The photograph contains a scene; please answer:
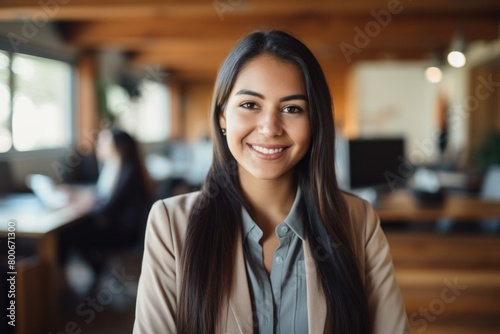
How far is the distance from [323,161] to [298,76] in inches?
9.8

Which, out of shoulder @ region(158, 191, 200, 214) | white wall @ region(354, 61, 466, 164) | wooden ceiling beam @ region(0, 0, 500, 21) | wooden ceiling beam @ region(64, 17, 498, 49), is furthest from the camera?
white wall @ region(354, 61, 466, 164)

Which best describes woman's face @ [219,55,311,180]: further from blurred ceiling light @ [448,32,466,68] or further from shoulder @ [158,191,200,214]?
blurred ceiling light @ [448,32,466,68]

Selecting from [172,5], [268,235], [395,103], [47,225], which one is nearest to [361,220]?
[268,235]

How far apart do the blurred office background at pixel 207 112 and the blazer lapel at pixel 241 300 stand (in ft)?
2.55

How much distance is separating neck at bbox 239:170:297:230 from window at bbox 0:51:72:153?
16.4 feet

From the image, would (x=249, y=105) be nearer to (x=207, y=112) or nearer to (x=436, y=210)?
(x=207, y=112)

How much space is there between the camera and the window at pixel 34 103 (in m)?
5.66

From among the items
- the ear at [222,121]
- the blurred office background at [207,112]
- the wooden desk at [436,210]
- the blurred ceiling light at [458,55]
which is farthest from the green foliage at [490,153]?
the ear at [222,121]

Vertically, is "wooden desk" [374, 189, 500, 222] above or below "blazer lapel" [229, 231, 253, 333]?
below

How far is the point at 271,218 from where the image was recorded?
4.61ft

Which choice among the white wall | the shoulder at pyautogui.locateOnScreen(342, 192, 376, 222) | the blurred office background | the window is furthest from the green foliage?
the shoulder at pyautogui.locateOnScreen(342, 192, 376, 222)

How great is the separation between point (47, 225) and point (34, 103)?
141 inches

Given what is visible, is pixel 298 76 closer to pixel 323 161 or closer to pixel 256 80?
pixel 256 80

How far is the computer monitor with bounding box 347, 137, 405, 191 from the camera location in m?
3.89
